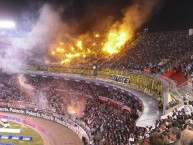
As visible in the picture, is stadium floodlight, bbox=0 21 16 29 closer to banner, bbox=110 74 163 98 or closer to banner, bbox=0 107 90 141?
banner, bbox=0 107 90 141

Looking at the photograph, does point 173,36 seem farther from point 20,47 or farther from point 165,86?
point 20,47

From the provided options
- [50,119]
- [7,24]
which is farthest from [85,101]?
[7,24]

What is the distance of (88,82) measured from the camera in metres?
41.8

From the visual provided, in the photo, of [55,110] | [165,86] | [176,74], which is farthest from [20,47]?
[165,86]

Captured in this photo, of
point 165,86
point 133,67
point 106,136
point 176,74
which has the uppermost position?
point 133,67

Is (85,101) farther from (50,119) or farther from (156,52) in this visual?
(156,52)

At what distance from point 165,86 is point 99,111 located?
13.4 metres

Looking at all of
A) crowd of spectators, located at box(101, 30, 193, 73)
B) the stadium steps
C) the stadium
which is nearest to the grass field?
the stadium

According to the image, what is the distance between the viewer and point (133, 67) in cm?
3878

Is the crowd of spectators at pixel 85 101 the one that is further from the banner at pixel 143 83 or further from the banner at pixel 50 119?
the banner at pixel 143 83

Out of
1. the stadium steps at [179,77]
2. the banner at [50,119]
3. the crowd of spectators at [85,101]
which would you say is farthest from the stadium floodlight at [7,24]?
the stadium steps at [179,77]

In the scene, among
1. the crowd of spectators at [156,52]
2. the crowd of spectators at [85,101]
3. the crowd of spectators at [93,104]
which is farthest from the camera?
the crowd of spectators at [156,52]

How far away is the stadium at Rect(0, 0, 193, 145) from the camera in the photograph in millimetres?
27703

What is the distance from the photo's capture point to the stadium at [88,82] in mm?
27703
